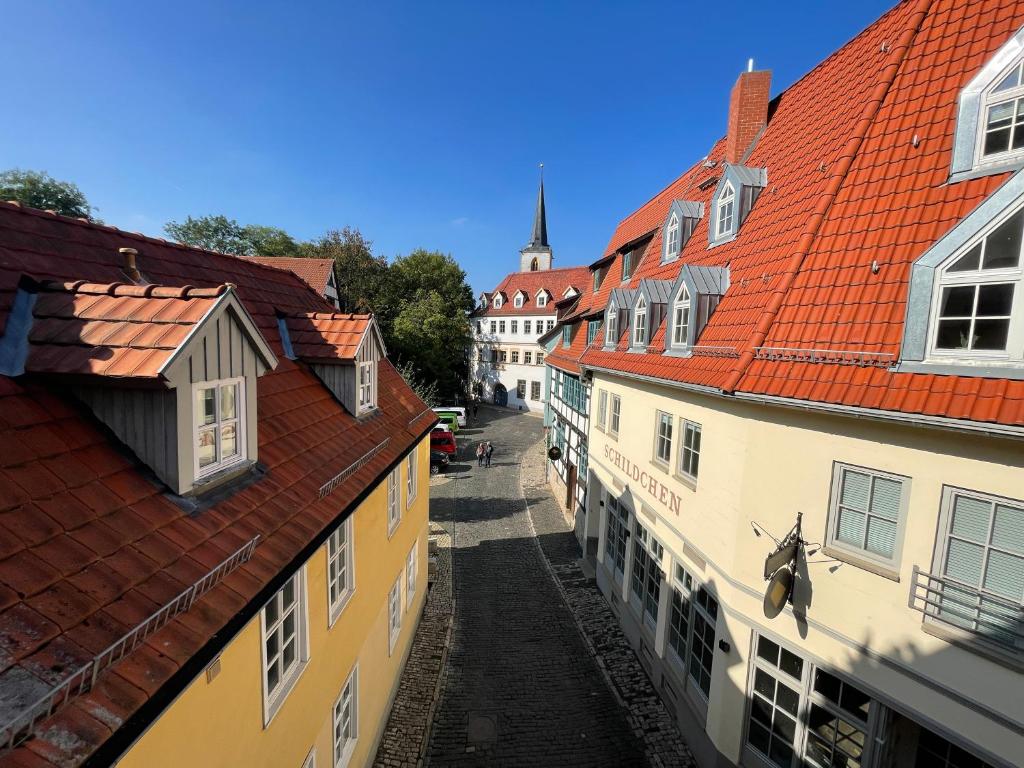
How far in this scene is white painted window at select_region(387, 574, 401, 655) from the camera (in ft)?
28.5

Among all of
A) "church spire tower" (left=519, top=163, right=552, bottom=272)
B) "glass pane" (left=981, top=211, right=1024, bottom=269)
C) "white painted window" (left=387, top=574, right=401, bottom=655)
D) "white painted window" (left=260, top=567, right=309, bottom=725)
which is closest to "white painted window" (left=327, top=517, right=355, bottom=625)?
"white painted window" (left=260, top=567, right=309, bottom=725)

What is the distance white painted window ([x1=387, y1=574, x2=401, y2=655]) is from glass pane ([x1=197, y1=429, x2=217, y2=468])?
5.34 m

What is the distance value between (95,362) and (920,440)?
7.53m

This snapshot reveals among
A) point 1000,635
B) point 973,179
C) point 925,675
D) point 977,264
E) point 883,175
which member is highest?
point 883,175

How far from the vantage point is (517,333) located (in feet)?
151

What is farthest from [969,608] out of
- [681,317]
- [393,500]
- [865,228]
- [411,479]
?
[411,479]

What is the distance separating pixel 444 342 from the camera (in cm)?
4088

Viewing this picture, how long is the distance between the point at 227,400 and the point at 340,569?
2972mm

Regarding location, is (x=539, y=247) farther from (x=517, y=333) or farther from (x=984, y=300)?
(x=984, y=300)

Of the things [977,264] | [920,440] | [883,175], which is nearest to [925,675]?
[920,440]

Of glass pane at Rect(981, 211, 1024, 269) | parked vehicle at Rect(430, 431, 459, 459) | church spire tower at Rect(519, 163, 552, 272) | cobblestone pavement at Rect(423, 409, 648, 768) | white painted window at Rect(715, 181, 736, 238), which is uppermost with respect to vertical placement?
church spire tower at Rect(519, 163, 552, 272)

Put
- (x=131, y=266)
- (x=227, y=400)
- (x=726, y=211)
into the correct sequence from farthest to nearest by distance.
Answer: (x=726, y=211) → (x=131, y=266) → (x=227, y=400)

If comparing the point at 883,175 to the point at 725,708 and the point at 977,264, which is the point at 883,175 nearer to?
the point at 977,264

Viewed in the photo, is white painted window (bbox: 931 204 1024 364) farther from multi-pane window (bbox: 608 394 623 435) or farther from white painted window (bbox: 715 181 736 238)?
multi-pane window (bbox: 608 394 623 435)
